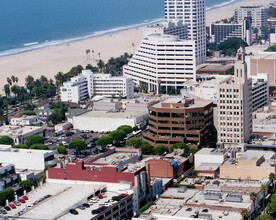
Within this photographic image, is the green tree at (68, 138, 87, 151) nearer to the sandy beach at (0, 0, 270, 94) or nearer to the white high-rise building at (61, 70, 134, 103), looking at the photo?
the white high-rise building at (61, 70, 134, 103)

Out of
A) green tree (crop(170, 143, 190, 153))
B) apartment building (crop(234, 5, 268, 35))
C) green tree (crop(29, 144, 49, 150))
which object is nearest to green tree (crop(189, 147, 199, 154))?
green tree (crop(170, 143, 190, 153))

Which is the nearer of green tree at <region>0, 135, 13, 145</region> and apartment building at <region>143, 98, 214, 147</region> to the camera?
apartment building at <region>143, 98, 214, 147</region>

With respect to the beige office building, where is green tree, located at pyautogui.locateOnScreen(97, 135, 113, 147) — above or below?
below

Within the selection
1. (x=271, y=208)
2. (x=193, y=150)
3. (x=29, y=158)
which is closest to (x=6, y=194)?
(x=29, y=158)

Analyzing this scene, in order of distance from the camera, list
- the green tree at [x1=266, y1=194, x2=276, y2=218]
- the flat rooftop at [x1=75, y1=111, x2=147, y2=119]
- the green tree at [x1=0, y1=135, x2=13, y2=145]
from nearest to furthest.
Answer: the green tree at [x1=266, y1=194, x2=276, y2=218]
the green tree at [x1=0, y1=135, x2=13, y2=145]
the flat rooftop at [x1=75, y1=111, x2=147, y2=119]

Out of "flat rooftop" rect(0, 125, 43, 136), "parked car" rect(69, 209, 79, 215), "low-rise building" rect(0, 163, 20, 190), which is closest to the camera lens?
"parked car" rect(69, 209, 79, 215)

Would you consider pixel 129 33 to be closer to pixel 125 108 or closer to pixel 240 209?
pixel 125 108

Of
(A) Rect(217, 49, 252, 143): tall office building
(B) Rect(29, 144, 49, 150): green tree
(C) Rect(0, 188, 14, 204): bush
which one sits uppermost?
(A) Rect(217, 49, 252, 143): tall office building
